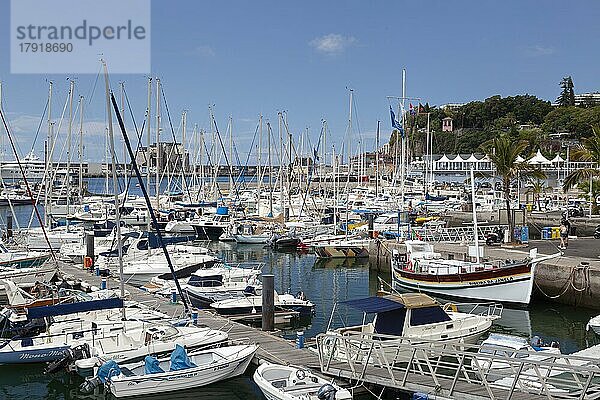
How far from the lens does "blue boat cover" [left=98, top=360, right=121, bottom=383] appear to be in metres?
19.1

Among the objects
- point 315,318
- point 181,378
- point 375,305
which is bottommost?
point 315,318

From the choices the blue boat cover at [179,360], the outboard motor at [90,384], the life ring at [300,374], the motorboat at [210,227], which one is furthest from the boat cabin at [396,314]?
the motorboat at [210,227]

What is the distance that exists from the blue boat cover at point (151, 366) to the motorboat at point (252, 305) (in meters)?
8.74

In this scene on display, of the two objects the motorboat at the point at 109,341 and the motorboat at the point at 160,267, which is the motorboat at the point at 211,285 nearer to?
the motorboat at the point at 160,267

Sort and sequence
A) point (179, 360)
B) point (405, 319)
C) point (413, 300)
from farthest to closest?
point (413, 300)
point (405, 319)
point (179, 360)

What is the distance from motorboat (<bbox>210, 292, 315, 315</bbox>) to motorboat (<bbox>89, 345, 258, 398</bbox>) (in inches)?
292

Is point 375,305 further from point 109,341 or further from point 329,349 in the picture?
point 109,341

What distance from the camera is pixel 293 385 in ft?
57.9

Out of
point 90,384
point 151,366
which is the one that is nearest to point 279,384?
point 151,366

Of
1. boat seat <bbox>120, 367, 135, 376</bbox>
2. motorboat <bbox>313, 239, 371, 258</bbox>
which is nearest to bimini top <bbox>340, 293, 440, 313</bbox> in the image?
boat seat <bbox>120, 367, 135, 376</bbox>

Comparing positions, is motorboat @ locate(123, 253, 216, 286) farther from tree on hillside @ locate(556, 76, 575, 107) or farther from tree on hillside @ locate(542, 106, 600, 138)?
tree on hillside @ locate(556, 76, 575, 107)

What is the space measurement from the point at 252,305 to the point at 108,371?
9730 millimetres

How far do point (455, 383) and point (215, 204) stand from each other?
6348 cm

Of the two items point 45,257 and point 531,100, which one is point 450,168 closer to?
point 531,100
